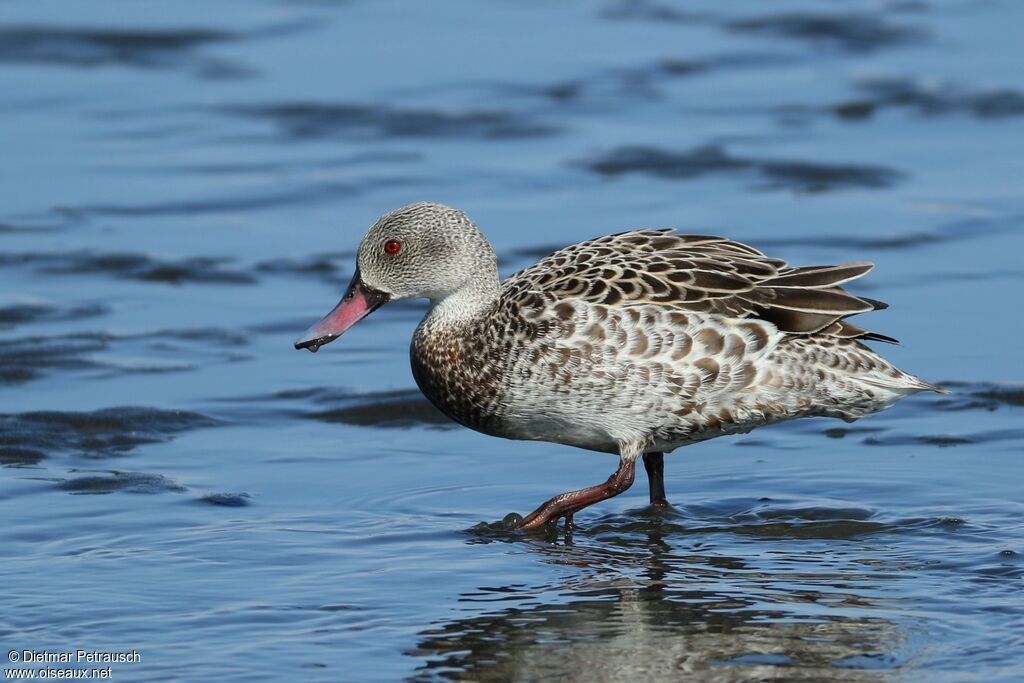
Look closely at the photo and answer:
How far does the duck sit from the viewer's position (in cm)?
873

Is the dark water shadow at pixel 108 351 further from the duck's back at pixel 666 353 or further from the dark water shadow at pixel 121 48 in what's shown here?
the dark water shadow at pixel 121 48

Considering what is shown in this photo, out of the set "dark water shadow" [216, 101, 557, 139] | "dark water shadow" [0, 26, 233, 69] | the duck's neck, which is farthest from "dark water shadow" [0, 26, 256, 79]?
the duck's neck

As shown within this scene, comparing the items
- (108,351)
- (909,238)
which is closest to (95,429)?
(108,351)

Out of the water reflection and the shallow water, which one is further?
the shallow water

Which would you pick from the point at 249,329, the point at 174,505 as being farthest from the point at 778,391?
the point at 249,329

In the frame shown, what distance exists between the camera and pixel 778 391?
28.9 ft

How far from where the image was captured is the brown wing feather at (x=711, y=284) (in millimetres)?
8812

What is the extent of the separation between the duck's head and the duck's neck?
23 mm

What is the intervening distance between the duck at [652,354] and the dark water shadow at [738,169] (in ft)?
22.2

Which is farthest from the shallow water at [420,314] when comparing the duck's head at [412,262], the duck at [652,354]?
the duck's head at [412,262]

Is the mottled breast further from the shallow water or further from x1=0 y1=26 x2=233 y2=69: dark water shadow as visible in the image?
x1=0 y1=26 x2=233 y2=69: dark water shadow

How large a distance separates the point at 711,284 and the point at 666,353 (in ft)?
1.44

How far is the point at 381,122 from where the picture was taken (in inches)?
695

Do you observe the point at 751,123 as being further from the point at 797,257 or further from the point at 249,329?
the point at 249,329
